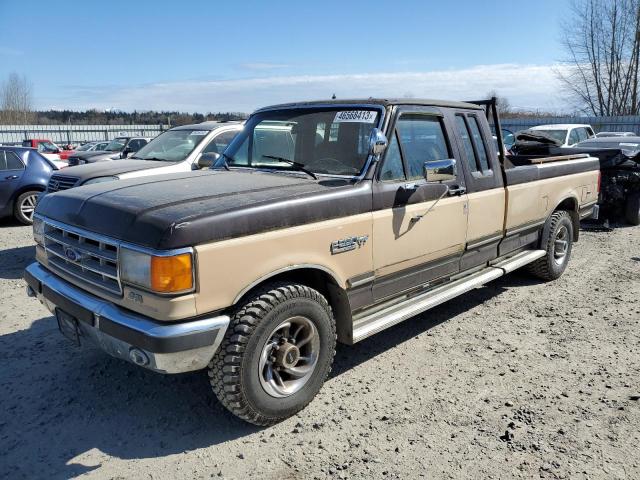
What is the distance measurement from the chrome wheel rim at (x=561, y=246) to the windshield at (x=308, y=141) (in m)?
3.62

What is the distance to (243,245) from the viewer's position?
2.98 metres

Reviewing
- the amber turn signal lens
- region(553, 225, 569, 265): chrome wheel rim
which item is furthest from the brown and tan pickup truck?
region(553, 225, 569, 265): chrome wheel rim

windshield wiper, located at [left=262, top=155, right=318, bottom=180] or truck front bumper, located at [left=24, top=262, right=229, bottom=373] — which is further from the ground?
windshield wiper, located at [left=262, top=155, right=318, bottom=180]

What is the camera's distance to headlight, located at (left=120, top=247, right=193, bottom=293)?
2.74 m

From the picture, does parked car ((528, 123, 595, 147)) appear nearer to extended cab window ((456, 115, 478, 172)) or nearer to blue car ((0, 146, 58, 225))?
extended cab window ((456, 115, 478, 172))

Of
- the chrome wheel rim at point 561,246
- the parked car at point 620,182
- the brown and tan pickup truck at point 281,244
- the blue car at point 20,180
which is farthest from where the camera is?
the blue car at point 20,180

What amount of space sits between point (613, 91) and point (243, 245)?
3773 centimetres

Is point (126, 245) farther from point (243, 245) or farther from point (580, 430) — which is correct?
point (580, 430)

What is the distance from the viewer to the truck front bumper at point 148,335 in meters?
2.80

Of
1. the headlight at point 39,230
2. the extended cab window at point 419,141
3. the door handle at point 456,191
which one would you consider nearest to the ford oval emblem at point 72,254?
the headlight at point 39,230

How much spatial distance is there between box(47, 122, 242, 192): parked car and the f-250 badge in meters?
3.74

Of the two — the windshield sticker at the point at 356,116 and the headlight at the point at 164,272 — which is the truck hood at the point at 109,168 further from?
the headlight at the point at 164,272

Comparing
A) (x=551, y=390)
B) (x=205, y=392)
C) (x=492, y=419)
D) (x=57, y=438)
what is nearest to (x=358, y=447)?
(x=492, y=419)

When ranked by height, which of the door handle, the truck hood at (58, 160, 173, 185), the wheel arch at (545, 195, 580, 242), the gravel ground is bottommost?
the gravel ground
